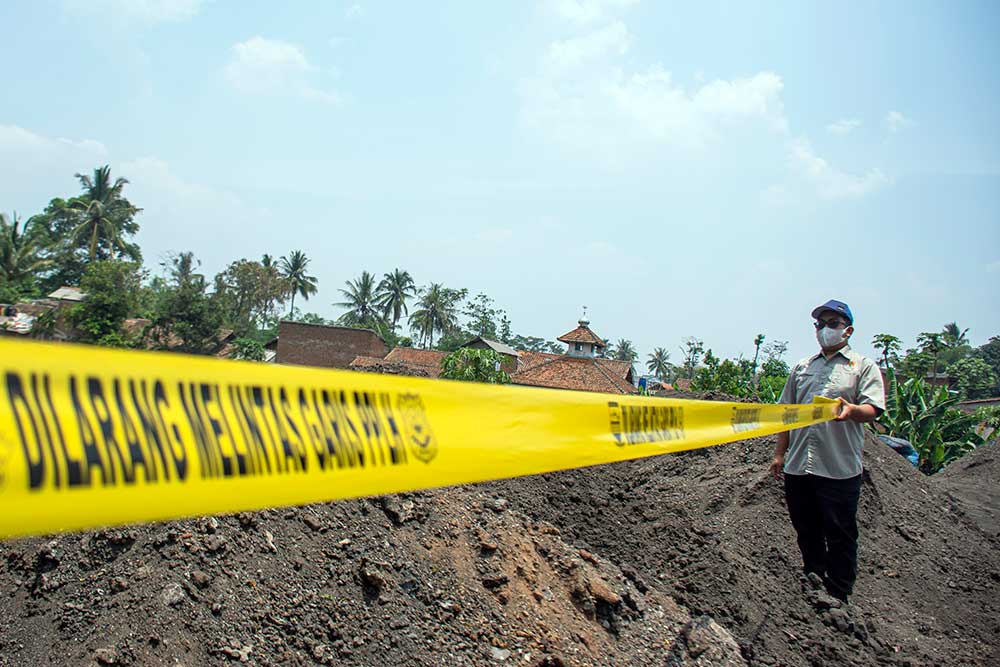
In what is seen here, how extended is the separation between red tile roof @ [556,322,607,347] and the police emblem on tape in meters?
40.1

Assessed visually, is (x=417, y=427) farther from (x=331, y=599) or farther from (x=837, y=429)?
(x=837, y=429)

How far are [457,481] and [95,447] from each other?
0.94 meters

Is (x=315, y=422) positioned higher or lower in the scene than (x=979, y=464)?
higher

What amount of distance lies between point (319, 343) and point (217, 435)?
38990 millimetres

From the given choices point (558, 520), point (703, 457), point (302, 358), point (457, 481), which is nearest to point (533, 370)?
point (302, 358)

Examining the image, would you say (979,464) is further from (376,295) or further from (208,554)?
(376,295)

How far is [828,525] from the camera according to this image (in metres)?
3.92

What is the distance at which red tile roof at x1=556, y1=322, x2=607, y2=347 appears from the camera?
41.6m

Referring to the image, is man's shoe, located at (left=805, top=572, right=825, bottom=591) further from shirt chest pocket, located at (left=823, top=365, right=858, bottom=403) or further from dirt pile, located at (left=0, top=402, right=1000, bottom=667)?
shirt chest pocket, located at (left=823, top=365, right=858, bottom=403)

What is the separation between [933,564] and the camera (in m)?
6.04

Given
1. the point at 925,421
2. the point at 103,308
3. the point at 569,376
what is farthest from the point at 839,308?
the point at 103,308

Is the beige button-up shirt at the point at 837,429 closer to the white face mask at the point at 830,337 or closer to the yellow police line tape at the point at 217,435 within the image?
the white face mask at the point at 830,337

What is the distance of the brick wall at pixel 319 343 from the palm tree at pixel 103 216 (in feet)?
89.5

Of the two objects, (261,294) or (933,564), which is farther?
(261,294)
